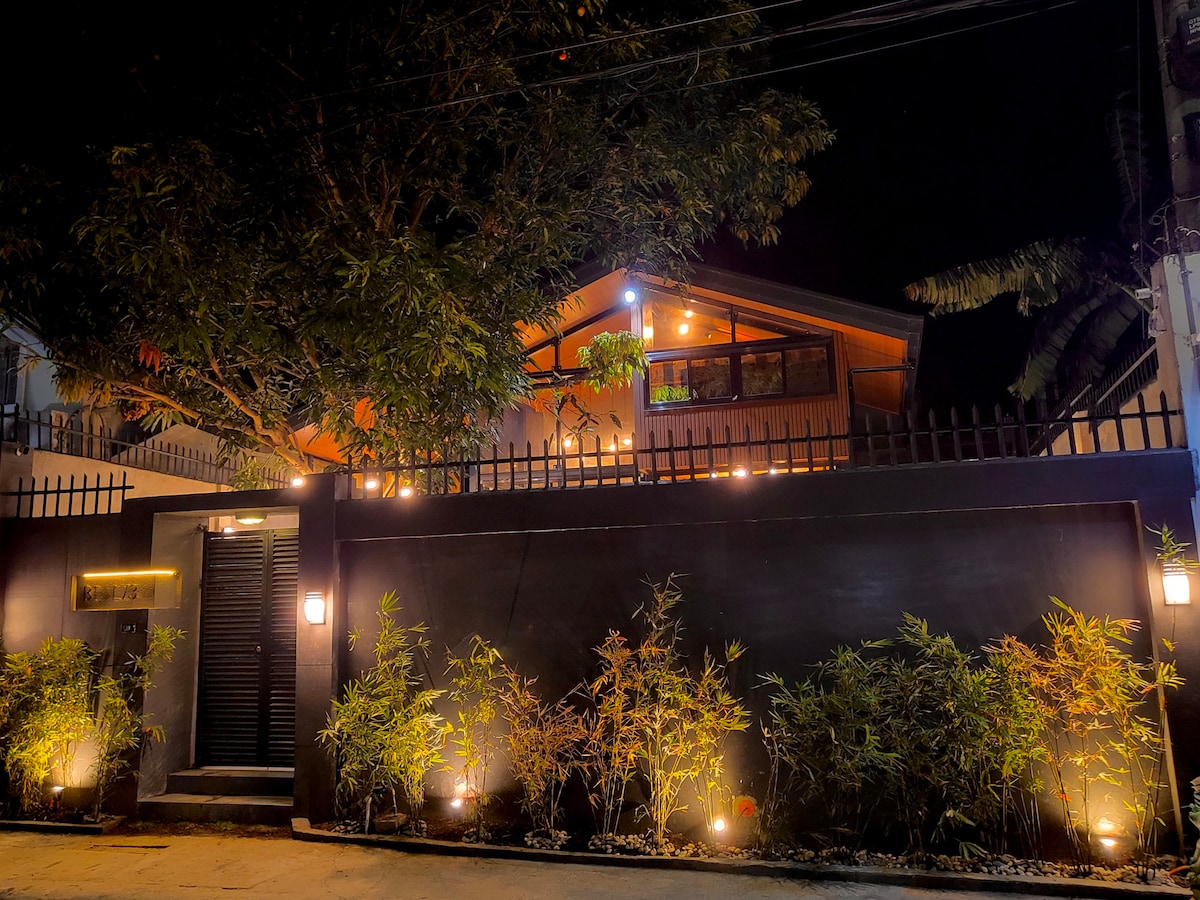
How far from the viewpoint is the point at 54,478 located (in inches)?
376

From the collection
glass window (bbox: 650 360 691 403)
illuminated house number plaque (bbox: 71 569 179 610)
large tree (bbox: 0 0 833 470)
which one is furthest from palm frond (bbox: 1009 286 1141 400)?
illuminated house number plaque (bbox: 71 569 179 610)

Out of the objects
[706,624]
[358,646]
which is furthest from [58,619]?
[706,624]

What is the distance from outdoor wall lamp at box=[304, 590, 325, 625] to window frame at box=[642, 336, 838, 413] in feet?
21.6

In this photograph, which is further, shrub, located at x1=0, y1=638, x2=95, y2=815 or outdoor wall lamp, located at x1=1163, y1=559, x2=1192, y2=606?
shrub, located at x1=0, y1=638, x2=95, y2=815

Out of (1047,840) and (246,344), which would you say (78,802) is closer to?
(246,344)

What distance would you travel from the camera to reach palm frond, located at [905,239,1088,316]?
33.0 ft

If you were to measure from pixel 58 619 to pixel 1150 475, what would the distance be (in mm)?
9956

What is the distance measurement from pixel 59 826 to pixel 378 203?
256 inches

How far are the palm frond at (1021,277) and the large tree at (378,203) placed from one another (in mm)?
3120

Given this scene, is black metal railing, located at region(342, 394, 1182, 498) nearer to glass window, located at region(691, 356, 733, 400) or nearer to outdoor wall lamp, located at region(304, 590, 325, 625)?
outdoor wall lamp, located at region(304, 590, 325, 625)

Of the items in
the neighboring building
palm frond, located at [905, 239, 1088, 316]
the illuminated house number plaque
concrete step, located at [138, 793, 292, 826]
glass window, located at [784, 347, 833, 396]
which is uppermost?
palm frond, located at [905, 239, 1088, 316]

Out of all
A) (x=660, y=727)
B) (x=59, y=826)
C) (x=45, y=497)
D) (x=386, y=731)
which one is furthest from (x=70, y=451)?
(x=660, y=727)

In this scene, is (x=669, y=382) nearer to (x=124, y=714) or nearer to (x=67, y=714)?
(x=124, y=714)

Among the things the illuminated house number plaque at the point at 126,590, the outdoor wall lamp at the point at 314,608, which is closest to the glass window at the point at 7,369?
the illuminated house number plaque at the point at 126,590
